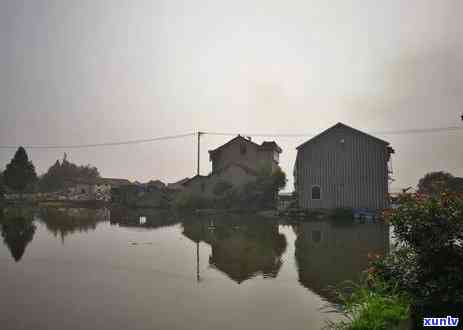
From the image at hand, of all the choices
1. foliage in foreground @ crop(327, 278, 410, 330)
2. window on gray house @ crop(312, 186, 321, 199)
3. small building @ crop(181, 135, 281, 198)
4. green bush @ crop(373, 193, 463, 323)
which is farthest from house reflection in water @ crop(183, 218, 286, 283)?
small building @ crop(181, 135, 281, 198)

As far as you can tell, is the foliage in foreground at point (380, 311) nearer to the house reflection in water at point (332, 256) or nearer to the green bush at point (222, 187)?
the house reflection in water at point (332, 256)

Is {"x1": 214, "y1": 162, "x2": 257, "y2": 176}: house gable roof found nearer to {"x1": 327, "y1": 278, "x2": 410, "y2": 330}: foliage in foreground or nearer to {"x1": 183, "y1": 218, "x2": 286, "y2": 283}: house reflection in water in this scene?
{"x1": 183, "y1": 218, "x2": 286, "y2": 283}: house reflection in water

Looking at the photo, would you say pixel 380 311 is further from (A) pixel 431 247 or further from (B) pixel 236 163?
(B) pixel 236 163

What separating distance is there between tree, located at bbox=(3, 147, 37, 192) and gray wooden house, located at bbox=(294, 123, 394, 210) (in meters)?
55.1

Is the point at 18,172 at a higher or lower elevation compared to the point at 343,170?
higher

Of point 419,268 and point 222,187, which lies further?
point 222,187

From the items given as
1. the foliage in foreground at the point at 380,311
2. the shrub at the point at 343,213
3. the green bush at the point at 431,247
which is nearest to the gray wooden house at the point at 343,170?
the shrub at the point at 343,213

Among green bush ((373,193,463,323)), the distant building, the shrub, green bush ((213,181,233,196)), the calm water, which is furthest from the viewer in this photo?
the distant building

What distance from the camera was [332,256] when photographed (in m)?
13.6

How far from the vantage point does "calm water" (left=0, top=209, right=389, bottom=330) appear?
6969mm

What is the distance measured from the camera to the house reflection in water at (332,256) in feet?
32.7

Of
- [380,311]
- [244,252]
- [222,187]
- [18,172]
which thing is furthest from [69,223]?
[18,172]

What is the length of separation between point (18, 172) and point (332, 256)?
6942cm

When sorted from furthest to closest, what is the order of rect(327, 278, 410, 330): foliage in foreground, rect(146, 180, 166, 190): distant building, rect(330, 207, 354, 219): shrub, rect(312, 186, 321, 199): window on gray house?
rect(146, 180, 166, 190): distant building
rect(312, 186, 321, 199): window on gray house
rect(330, 207, 354, 219): shrub
rect(327, 278, 410, 330): foliage in foreground
